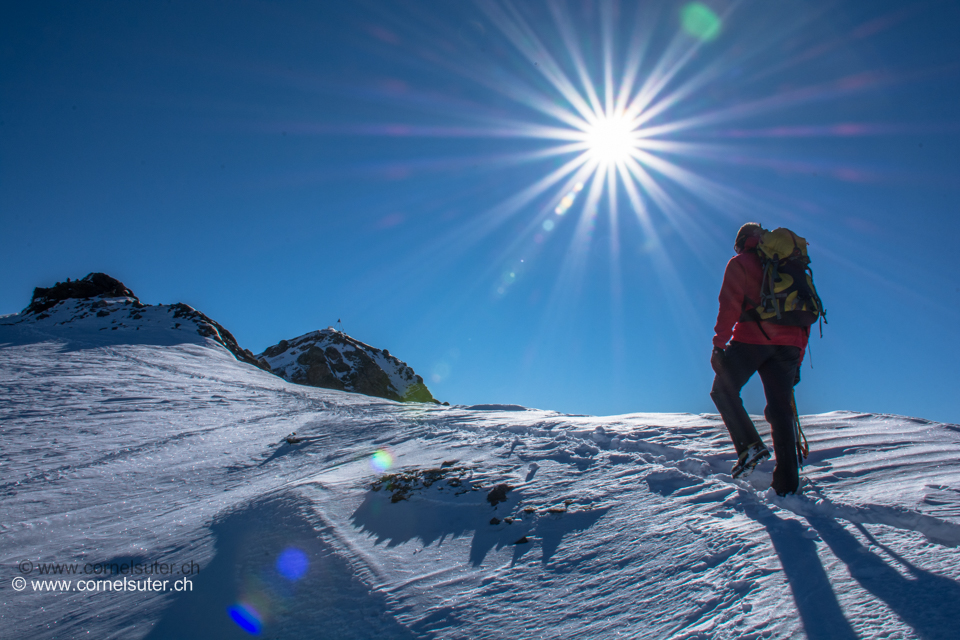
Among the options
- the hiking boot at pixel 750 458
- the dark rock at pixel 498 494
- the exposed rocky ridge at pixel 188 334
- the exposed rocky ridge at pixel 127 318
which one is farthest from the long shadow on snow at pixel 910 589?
the exposed rocky ridge at pixel 188 334

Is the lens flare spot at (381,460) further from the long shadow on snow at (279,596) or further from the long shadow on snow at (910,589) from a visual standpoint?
the long shadow on snow at (910,589)

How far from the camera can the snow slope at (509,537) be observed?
6.59ft

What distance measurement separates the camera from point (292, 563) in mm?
3018

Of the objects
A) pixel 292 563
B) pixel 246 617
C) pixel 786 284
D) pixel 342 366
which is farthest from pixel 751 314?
pixel 342 366

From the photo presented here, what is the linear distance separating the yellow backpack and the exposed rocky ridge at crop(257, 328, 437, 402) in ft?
192

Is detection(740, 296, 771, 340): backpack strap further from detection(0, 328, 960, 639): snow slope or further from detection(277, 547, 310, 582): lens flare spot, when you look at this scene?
detection(277, 547, 310, 582): lens flare spot

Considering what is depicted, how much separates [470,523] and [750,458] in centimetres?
234

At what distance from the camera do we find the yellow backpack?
3.64 meters

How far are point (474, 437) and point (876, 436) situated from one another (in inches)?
184

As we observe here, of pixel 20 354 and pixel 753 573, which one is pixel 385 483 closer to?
pixel 753 573

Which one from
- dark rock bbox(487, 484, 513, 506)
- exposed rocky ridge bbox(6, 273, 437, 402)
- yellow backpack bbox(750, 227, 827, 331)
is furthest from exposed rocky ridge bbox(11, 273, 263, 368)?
yellow backpack bbox(750, 227, 827, 331)

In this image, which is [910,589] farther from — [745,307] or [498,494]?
[498,494]

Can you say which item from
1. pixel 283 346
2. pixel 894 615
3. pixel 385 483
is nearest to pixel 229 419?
pixel 385 483

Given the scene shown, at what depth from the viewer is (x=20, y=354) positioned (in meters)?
16.1
